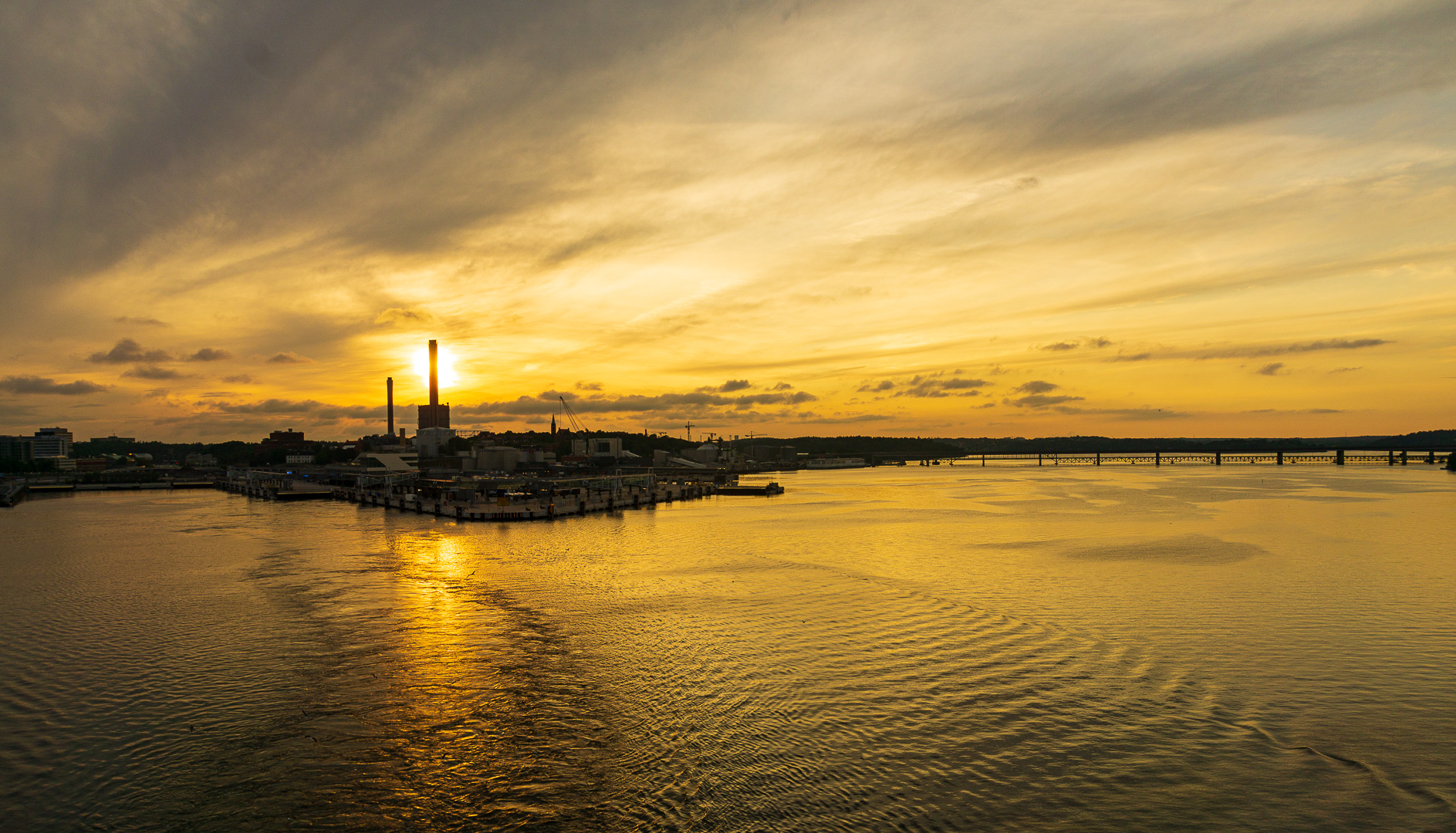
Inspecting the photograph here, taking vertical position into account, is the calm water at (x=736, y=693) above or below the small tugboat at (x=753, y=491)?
above

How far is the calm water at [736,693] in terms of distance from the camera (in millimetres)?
15055

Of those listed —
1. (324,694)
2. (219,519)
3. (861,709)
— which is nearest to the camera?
(861,709)

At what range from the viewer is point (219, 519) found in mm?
82938

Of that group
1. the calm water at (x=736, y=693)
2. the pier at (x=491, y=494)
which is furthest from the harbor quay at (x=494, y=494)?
the calm water at (x=736, y=693)

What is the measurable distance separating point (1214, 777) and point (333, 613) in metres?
32.5

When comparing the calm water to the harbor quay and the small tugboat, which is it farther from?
the small tugboat

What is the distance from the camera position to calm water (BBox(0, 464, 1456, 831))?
15.1 metres

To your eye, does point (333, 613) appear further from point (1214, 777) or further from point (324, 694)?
point (1214, 777)

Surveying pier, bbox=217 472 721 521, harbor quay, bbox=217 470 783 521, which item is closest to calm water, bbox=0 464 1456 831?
harbor quay, bbox=217 470 783 521

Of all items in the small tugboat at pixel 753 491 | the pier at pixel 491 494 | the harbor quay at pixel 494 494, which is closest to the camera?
the pier at pixel 491 494

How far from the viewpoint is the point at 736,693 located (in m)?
21.4

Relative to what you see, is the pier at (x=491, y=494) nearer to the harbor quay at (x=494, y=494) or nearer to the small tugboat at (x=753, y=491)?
the harbor quay at (x=494, y=494)

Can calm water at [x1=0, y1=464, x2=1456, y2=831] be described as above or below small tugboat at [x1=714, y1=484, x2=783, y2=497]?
above

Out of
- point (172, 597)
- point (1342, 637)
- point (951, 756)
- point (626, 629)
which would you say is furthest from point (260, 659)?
point (1342, 637)
